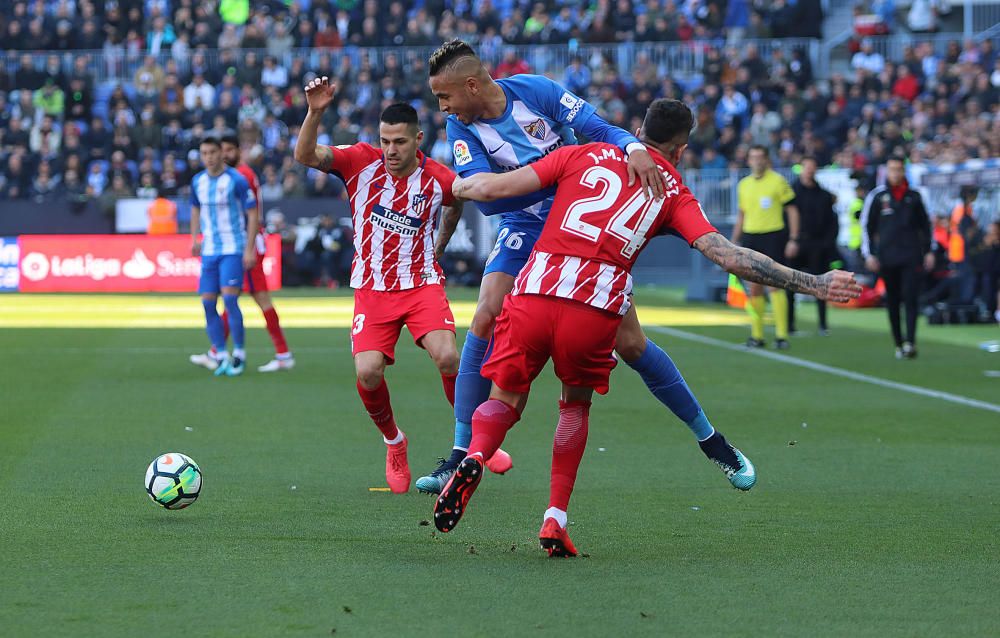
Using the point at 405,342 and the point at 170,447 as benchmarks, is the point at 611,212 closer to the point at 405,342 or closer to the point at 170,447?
the point at 170,447

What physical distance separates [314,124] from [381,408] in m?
1.50

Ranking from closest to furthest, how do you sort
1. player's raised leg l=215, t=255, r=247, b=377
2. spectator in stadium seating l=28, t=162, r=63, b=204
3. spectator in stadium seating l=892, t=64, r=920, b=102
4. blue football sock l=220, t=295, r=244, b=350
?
player's raised leg l=215, t=255, r=247, b=377
blue football sock l=220, t=295, r=244, b=350
spectator in stadium seating l=28, t=162, r=63, b=204
spectator in stadium seating l=892, t=64, r=920, b=102

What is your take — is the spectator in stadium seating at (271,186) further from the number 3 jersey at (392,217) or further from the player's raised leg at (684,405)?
the player's raised leg at (684,405)

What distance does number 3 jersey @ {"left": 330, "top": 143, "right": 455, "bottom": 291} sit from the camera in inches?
289

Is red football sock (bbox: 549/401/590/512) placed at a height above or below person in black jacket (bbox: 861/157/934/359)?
above

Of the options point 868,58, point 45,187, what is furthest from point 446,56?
point 868,58

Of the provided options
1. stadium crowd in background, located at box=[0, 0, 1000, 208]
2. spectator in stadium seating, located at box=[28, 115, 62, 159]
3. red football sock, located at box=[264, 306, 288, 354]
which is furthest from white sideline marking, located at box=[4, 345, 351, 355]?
spectator in stadium seating, located at box=[28, 115, 62, 159]

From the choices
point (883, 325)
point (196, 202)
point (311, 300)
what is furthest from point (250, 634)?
point (311, 300)

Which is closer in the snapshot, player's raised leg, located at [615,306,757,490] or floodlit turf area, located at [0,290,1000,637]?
floodlit turf area, located at [0,290,1000,637]

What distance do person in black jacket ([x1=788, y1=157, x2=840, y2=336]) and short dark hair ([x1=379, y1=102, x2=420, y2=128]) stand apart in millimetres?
10703

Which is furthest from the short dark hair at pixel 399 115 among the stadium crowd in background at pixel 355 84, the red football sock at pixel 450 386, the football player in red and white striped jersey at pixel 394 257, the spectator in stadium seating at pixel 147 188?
the spectator in stadium seating at pixel 147 188

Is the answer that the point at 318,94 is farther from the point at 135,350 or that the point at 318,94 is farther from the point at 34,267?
the point at 34,267

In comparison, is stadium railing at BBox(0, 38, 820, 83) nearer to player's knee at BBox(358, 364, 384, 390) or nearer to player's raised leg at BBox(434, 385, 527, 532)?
player's knee at BBox(358, 364, 384, 390)

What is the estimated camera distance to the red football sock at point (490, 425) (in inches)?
214
